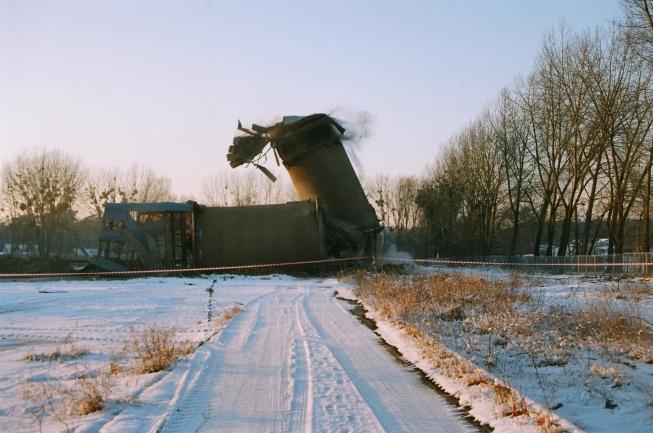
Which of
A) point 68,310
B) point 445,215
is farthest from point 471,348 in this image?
point 445,215

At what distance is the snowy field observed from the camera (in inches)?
217

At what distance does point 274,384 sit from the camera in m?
7.06

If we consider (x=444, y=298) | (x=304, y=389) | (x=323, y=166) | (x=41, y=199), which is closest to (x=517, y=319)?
(x=444, y=298)

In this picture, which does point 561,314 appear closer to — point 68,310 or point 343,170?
point 68,310

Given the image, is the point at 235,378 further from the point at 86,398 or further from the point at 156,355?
the point at 86,398

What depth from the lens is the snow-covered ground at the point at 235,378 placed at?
220 inches

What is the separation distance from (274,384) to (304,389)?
0.42 meters

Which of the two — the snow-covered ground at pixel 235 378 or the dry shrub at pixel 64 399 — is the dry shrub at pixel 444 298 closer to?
the snow-covered ground at pixel 235 378

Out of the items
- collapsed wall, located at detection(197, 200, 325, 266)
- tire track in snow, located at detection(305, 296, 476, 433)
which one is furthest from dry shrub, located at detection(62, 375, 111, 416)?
collapsed wall, located at detection(197, 200, 325, 266)

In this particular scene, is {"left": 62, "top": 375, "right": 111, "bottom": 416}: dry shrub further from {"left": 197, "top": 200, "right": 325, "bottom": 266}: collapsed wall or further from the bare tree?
the bare tree

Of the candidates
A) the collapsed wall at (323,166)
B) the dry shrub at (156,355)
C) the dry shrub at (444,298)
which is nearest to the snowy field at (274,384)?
the dry shrub at (156,355)

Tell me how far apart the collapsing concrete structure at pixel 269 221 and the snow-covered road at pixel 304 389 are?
800 inches

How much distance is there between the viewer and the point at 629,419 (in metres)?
5.20

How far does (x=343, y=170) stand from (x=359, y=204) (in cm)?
200
